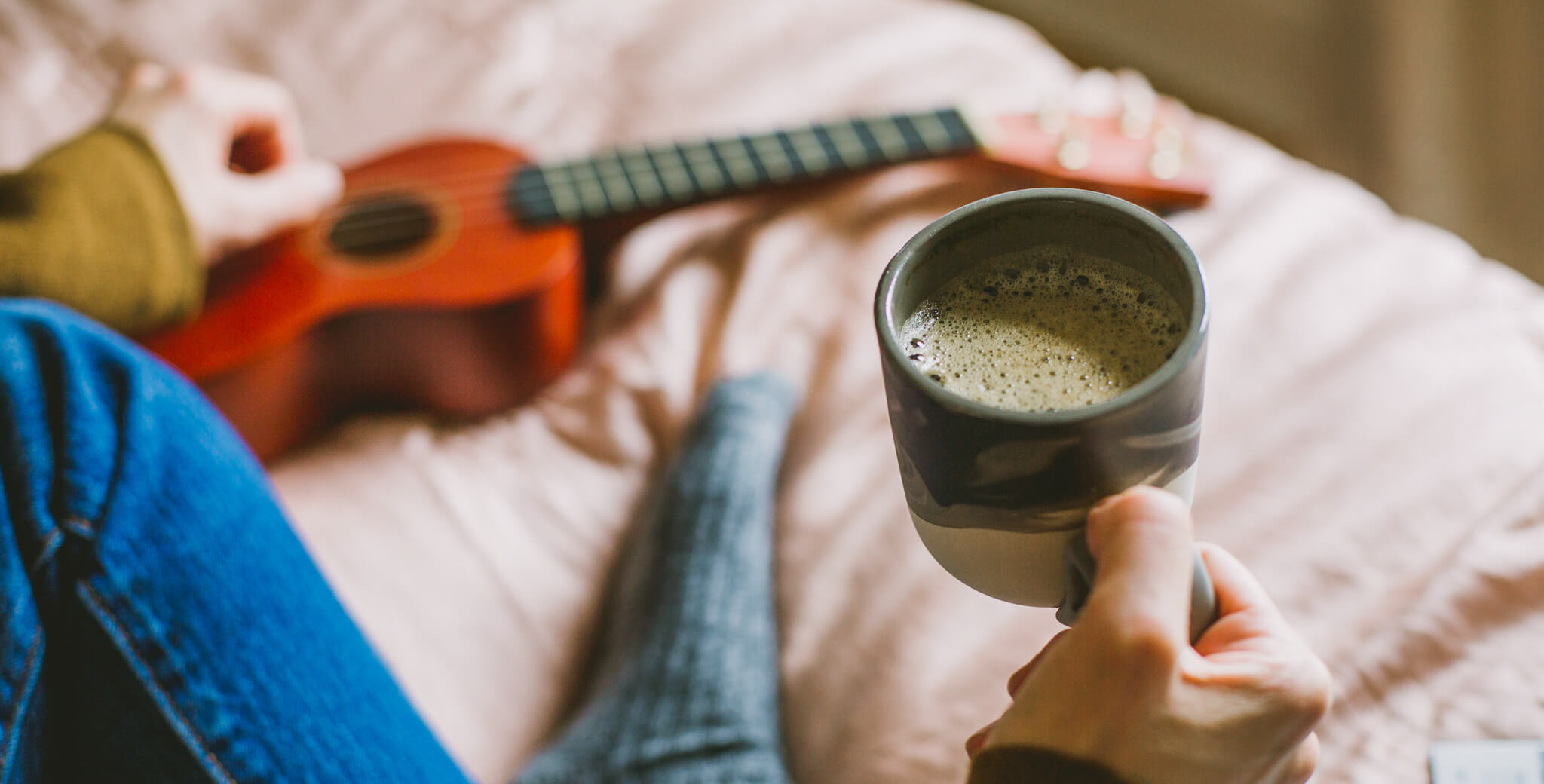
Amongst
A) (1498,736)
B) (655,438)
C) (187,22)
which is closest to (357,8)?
(187,22)

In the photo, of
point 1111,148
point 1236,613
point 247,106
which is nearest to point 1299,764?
point 1236,613

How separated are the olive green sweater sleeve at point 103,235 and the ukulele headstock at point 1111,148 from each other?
0.62m

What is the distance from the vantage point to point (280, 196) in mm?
856

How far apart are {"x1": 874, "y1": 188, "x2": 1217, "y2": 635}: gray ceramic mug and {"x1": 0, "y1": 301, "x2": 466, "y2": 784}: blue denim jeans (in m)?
0.29

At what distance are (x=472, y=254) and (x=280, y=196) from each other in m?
0.15

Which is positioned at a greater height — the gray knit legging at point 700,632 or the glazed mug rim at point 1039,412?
the glazed mug rim at point 1039,412

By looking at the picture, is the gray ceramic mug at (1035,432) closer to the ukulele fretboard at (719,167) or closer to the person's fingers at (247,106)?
the ukulele fretboard at (719,167)

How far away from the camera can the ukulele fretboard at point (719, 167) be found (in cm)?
92

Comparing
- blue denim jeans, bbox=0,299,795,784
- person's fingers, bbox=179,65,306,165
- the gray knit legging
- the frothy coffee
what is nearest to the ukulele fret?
the gray knit legging

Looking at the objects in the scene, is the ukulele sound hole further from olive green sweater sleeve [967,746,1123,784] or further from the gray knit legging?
olive green sweater sleeve [967,746,1123,784]

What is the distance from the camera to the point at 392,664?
0.72 m

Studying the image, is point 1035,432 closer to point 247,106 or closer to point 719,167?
point 719,167

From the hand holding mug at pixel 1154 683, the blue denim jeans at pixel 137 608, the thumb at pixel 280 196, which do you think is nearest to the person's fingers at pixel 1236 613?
the hand holding mug at pixel 1154 683

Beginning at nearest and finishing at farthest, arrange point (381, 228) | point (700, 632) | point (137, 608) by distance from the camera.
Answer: point (137, 608) → point (700, 632) → point (381, 228)
